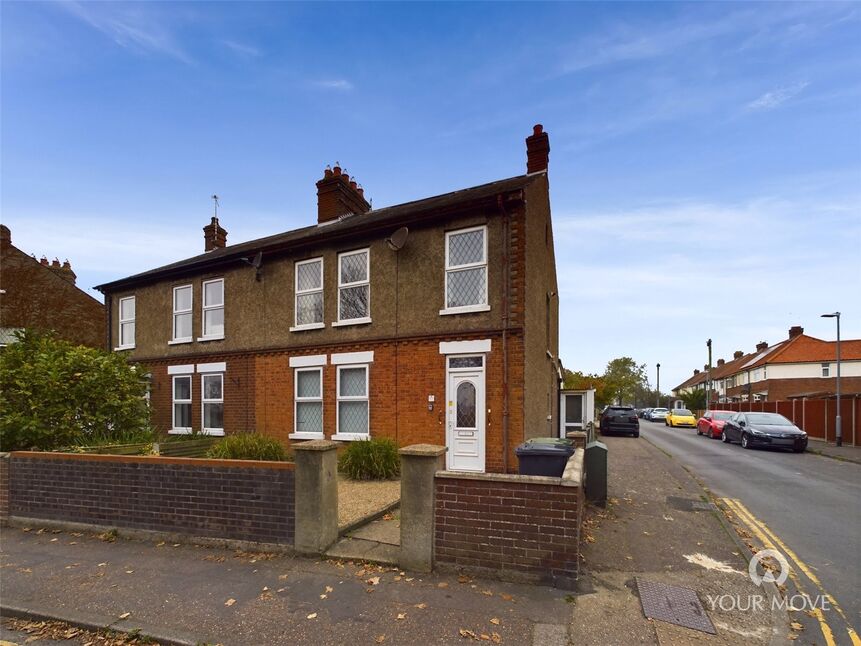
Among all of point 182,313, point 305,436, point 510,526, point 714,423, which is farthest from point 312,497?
point 714,423

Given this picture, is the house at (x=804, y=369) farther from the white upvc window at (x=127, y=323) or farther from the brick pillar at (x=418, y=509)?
the white upvc window at (x=127, y=323)

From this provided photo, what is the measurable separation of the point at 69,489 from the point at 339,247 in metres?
7.41

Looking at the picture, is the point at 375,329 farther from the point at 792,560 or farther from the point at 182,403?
the point at 792,560

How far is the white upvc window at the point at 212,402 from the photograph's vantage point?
1377 centimetres

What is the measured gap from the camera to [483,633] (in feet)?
12.8

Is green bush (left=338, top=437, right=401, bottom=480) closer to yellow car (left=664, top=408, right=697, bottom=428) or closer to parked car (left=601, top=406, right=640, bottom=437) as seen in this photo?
parked car (left=601, top=406, right=640, bottom=437)

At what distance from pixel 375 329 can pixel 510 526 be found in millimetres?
7140

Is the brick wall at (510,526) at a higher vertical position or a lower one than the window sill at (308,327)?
lower

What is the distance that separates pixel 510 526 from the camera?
4.80 m

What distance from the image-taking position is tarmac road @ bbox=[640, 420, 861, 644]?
17.0 feet

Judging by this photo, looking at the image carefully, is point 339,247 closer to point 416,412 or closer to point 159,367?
point 416,412

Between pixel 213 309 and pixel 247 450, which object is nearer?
pixel 247 450

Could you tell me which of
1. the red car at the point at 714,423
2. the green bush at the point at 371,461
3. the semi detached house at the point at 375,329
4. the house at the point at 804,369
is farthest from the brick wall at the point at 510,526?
the house at the point at 804,369

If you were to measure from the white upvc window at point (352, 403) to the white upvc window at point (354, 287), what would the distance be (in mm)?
1240
